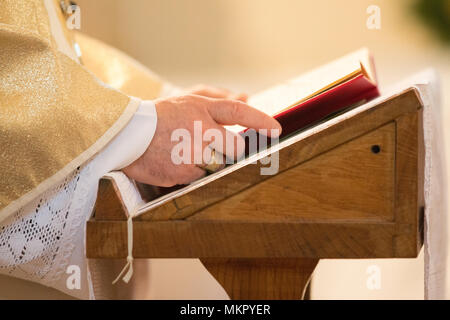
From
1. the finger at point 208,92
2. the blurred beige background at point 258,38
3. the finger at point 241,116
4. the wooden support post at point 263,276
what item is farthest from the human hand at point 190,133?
the blurred beige background at point 258,38

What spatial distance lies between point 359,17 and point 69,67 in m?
3.22

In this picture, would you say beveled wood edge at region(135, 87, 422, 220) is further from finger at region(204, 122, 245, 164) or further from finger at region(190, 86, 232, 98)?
finger at region(190, 86, 232, 98)

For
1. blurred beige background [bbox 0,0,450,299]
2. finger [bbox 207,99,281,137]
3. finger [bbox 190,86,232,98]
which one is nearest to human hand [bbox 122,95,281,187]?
finger [bbox 207,99,281,137]

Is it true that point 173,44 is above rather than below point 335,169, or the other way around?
above

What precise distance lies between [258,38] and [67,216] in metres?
3.22

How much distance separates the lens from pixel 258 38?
3777 millimetres

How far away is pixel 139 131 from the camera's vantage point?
2.34ft

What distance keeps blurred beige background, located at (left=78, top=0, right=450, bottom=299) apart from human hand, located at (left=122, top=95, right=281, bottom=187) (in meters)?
A: 2.84

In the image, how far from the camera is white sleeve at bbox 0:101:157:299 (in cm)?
70

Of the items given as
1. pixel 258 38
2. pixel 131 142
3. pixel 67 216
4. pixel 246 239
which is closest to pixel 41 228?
pixel 67 216

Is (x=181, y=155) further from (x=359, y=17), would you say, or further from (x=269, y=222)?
(x=359, y=17)

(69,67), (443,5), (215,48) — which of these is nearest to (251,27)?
(215,48)

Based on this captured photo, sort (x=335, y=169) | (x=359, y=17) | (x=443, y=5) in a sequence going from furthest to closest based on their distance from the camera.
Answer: (x=359, y=17) → (x=443, y=5) → (x=335, y=169)
